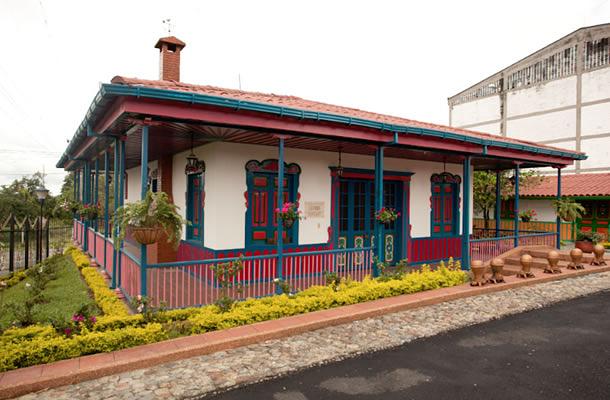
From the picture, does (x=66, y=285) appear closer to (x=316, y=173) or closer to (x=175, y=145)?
(x=175, y=145)

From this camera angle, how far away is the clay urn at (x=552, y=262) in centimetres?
977

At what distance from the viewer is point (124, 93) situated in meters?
5.26

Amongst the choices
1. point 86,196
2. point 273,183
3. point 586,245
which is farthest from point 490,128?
point 86,196

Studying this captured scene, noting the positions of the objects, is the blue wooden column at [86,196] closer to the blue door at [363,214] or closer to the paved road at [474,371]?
the blue door at [363,214]

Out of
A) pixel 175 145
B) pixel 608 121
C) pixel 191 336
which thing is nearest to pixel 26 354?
pixel 191 336

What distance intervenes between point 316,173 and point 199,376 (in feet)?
19.6

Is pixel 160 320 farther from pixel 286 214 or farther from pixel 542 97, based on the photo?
pixel 542 97

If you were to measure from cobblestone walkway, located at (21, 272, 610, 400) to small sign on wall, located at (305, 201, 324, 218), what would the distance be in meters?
3.40

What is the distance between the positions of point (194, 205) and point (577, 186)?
1921cm

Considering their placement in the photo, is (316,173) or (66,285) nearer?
(66,285)

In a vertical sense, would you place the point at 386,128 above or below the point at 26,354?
above

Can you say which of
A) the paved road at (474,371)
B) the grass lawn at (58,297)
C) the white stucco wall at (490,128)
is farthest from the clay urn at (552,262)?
the white stucco wall at (490,128)

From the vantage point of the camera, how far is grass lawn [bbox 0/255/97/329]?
19.9 ft

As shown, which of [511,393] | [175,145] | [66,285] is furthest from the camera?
[175,145]
